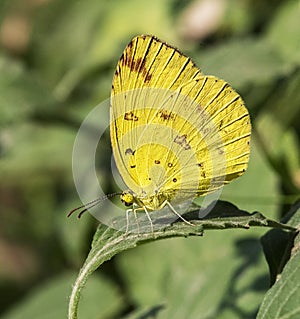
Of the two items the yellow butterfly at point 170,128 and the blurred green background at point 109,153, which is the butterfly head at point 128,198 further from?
the blurred green background at point 109,153

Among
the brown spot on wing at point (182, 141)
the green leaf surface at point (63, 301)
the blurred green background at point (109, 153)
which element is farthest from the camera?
the green leaf surface at point (63, 301)

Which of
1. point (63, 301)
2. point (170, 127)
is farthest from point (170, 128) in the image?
point (63, 301)

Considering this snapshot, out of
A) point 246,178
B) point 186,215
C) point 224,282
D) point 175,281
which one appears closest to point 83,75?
point 246,178

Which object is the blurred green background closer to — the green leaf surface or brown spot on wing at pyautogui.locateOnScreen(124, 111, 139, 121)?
the green leaf surface

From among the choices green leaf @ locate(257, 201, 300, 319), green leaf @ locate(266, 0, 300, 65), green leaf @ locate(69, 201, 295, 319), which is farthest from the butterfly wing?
green leaf @ locate(266, 0, 300, 65)

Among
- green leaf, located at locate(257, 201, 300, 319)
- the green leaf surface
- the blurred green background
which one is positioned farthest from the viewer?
the green leaf surface

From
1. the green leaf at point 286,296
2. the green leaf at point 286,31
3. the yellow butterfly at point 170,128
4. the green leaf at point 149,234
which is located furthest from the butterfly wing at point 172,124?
the green leaf at point 286,31

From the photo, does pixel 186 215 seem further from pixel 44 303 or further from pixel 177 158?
pixel 44 303
